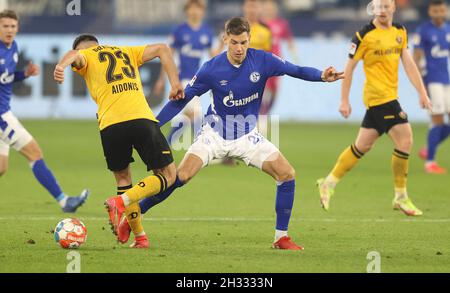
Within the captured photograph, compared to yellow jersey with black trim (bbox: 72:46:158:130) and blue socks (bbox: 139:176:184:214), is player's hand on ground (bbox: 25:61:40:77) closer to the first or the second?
yellow jersey with black trim (bbox: 72:46:158:130)

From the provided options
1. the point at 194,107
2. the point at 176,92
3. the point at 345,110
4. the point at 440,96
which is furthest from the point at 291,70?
the point at 194,107

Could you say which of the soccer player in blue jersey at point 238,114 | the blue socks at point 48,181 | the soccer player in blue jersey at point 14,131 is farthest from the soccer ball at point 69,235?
the blue socks at point 48,181

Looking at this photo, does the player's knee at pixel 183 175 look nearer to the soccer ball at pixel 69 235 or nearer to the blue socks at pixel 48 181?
the soccer ball at pixel 69 235

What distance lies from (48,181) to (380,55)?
407cm

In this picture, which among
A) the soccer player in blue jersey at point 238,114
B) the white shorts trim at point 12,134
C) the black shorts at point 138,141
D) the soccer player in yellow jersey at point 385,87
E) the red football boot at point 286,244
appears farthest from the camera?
the white shorts trim at point 12,134

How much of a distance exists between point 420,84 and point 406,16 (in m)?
15.1

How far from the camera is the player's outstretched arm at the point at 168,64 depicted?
9.24m

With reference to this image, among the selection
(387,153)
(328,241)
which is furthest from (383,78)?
(387,153)

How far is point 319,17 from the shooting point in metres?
27.0

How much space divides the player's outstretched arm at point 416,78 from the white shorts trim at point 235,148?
3.02 meters

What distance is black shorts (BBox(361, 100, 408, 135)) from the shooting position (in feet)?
39.8

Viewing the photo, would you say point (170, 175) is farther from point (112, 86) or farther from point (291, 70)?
point (291, 70)

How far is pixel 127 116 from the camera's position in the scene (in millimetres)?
9188
